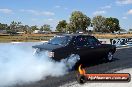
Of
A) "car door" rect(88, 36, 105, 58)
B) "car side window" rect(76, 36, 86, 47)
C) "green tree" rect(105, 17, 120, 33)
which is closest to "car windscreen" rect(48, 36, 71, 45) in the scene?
"car side window" rect(76, 36, 86, 47)

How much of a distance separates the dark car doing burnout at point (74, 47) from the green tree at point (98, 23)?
12602cm

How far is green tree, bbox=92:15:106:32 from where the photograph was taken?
459ft

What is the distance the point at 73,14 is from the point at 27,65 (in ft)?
373

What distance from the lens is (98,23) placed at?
457ft

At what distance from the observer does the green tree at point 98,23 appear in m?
140

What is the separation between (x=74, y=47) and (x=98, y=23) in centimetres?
12774

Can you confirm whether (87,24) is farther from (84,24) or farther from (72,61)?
(72,61)

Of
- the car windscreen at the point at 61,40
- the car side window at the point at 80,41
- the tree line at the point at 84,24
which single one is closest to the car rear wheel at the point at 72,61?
the car side window at the point at 80,41

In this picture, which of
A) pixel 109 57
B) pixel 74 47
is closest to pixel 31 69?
pixel 74 47

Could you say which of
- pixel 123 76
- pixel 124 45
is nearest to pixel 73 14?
pixel 124 45

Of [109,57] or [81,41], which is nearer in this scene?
[81,41]

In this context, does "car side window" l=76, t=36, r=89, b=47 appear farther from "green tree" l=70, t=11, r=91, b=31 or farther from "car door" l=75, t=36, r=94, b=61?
"green tree" l=70, t=11, r=91, b=31

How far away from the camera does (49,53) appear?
12.2m

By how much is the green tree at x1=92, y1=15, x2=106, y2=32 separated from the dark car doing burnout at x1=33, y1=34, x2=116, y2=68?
4962 inches
